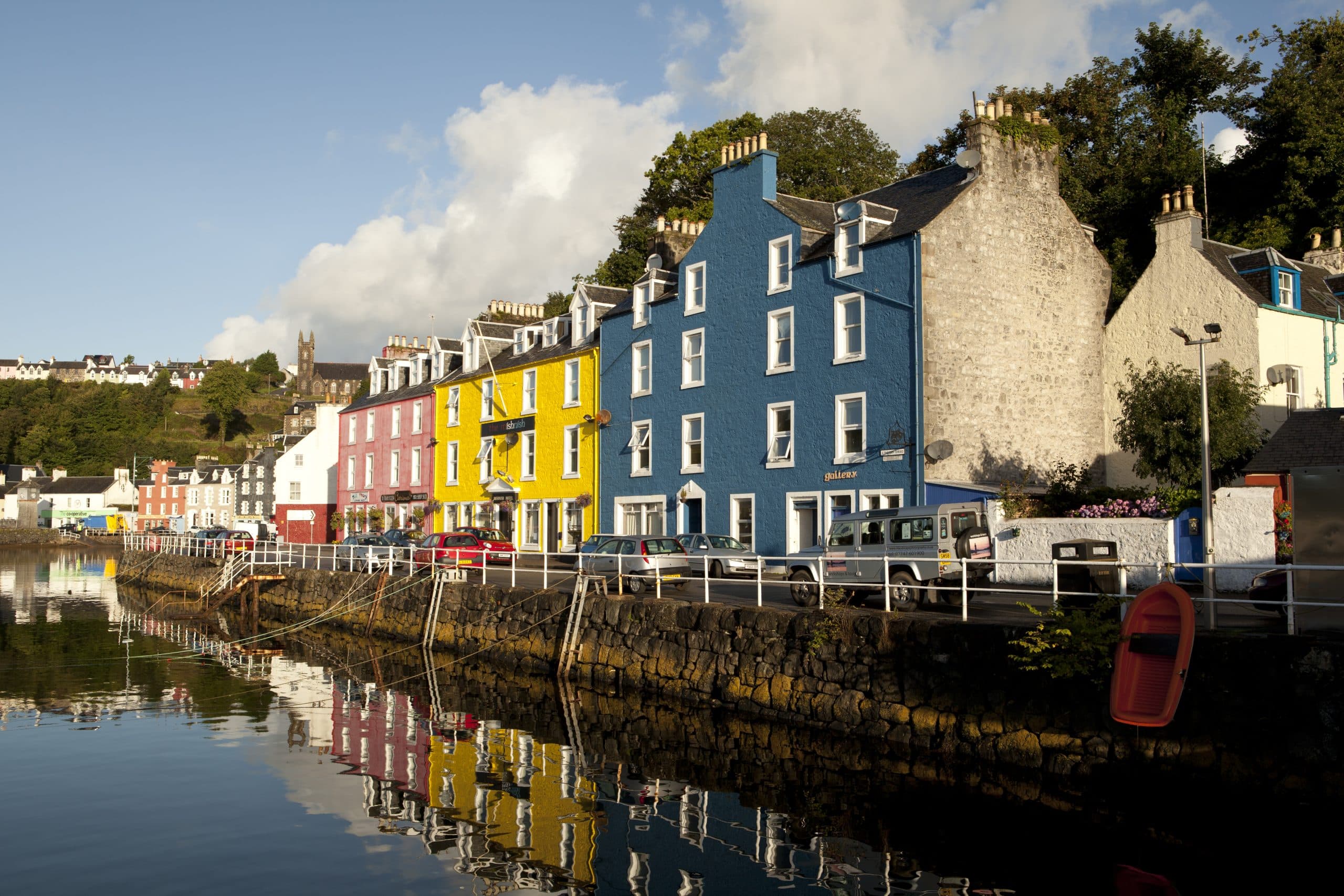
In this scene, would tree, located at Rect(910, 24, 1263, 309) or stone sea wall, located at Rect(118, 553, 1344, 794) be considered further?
tree, located at Rect(910, 24, 1263, 309)

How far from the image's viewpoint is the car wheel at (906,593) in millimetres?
19312

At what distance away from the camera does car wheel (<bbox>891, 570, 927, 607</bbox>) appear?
19.3 meters

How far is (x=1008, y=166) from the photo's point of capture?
32250 millimetres

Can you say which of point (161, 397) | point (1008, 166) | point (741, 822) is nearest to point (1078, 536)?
point (1008, 166)

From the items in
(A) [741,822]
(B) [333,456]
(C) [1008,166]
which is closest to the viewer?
(A) [741,822]

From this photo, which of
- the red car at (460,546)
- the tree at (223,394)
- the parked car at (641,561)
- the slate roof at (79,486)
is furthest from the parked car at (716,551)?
the tree at (223,394)

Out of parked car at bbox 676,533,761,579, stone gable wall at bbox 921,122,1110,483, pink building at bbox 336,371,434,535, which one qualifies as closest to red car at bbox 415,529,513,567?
parked car at bbox 676,533,761,579

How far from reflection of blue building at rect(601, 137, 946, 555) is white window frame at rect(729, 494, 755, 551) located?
62mm

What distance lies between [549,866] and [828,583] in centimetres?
859

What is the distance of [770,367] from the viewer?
33688 millimetres

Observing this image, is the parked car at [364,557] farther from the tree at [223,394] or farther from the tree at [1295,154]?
the tree at [223,394]

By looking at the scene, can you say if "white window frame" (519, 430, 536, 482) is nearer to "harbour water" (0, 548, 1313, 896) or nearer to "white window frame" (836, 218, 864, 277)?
"white window frame" (836, 218, 864, 277)

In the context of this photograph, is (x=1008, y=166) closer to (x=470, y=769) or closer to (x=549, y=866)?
(x=470, y=769)

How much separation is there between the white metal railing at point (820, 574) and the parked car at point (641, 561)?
5cm
